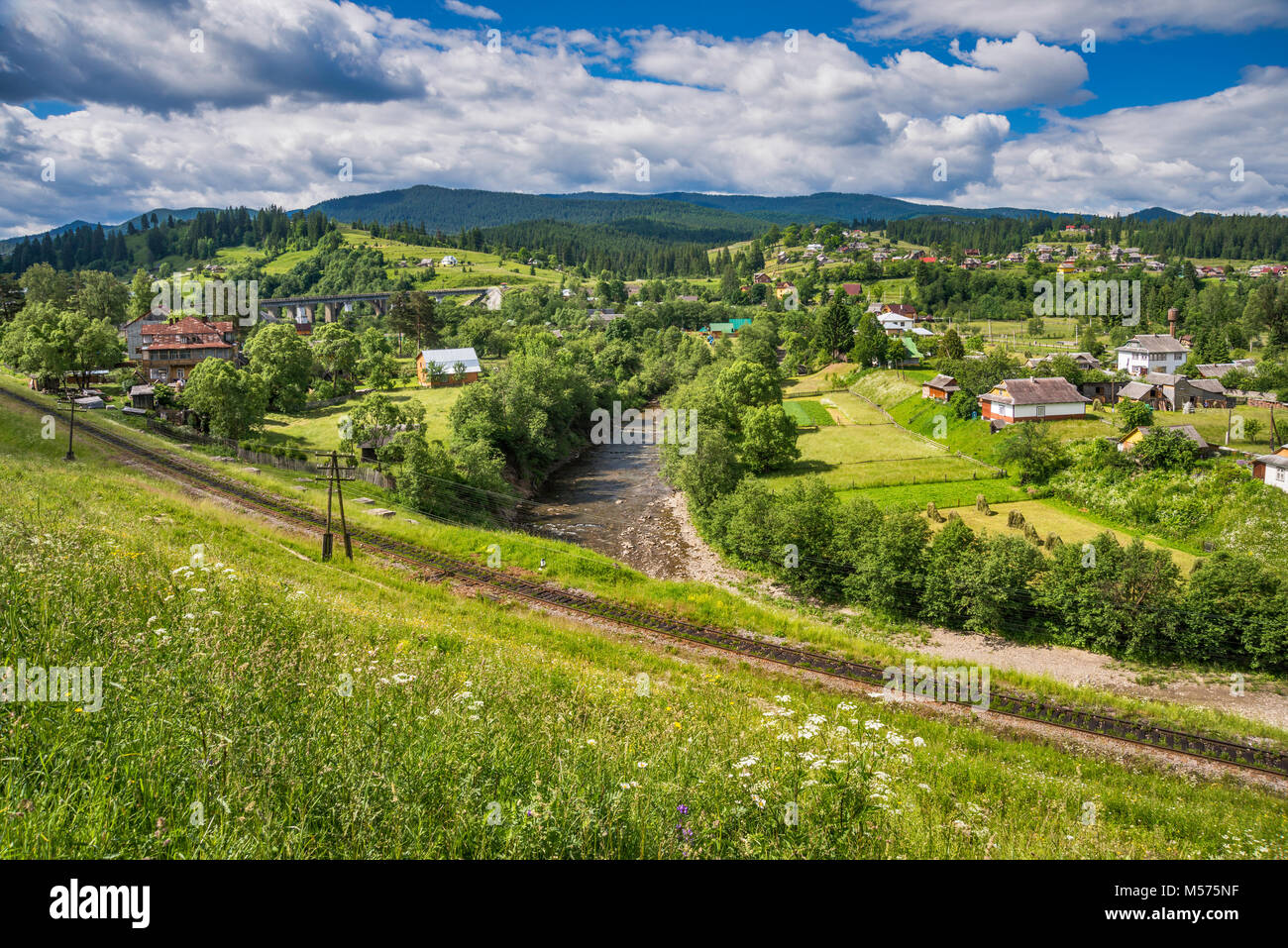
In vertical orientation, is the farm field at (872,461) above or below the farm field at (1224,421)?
below

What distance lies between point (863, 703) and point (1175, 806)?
7316mm

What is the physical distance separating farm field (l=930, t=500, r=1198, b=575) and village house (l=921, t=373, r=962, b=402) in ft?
86.4

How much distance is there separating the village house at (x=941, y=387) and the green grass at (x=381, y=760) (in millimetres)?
63970

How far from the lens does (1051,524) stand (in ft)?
141

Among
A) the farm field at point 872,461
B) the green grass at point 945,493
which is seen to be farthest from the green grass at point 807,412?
the green grass at point 945,493

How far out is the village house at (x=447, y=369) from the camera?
89812 mm

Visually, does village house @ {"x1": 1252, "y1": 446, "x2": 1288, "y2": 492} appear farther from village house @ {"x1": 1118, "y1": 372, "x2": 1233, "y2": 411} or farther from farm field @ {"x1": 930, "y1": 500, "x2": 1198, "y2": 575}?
village house @ {"x1": 1118, "y1": 372, "x2": 1233, "y2": 411}

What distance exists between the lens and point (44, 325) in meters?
63.8

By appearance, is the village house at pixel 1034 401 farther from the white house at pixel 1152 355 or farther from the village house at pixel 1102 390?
the white house at pixel 1152 355

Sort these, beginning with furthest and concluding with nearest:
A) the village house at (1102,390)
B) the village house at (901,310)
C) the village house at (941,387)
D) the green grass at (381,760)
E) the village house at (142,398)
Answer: the village house at (901,310), the village house at (941,387), the village house at (1102,390), the village house at (142,398), the green grass at (381,760)

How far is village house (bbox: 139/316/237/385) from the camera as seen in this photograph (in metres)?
77.8

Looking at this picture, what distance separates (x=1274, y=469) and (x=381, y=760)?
175ft

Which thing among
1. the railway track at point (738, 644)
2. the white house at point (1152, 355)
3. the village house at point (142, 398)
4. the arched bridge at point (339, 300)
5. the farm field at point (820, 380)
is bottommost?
the railway track at point (738, 644)
